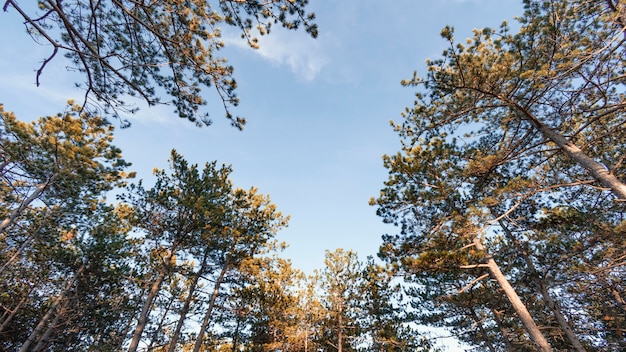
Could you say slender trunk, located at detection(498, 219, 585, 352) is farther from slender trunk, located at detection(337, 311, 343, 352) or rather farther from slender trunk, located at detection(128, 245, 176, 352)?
slender trunk, located at detection(128, 245, 176, 352)

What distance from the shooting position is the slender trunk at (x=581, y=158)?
5688 millimetres

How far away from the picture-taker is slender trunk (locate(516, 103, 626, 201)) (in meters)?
5.69

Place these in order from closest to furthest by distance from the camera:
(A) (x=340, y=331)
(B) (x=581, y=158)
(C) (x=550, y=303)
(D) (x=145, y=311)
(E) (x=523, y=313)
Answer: (B) (x=581, y=158) → (E) (x=523, y=313) → (D) (x=145, y=311) → (C) (x=550, y=303) → (A) (x=340, y=331)

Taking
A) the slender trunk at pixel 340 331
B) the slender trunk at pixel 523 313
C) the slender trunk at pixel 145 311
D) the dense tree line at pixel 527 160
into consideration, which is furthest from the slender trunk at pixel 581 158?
the slender trunk at pixel 340 331

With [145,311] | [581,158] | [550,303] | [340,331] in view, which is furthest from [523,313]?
[145,311]

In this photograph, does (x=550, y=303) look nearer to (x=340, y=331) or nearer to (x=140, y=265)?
(x=340, y=331)

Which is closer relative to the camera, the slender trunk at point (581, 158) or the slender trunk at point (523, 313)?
the slender trunk at point (581, 158)

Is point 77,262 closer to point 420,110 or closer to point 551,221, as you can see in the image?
point 420,110

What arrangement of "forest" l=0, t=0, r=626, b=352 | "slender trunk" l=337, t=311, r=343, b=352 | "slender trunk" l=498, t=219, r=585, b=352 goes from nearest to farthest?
"forest" l=0, t=0, r=626, b=352 < "slender trunk" l=498, t=219, r=585, b=352 < "slender trunk" l=337, t=311, r=343, b=352

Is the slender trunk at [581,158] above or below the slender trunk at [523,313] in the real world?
above

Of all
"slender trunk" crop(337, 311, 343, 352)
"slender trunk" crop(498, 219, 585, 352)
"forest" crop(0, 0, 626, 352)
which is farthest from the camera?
"slender trunk" crop(337, 311, 343, 352)

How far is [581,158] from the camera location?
6348 mm

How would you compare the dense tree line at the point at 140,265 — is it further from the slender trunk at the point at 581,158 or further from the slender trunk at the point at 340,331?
the slender trunk at the point at 581,158

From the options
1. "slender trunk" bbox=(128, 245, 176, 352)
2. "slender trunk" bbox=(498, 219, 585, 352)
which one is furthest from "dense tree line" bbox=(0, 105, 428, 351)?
"slender trunk" bbox=(498, 219, 585, 352)
